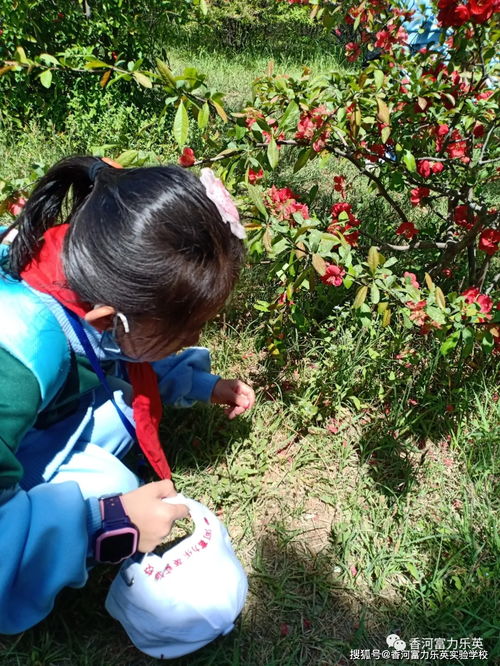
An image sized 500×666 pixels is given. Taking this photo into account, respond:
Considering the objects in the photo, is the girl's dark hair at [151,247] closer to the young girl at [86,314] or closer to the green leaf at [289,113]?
the young girl at [86,314]

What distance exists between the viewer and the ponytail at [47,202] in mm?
1094

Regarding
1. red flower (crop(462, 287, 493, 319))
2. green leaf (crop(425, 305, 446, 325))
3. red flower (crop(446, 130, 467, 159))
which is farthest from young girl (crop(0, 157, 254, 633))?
red flower (crop(446, 130, 467, 159))

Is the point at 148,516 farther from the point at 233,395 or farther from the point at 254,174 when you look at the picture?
Answer: the point at 254,174

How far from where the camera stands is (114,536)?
1097mm

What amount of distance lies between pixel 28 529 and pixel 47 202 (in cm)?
66

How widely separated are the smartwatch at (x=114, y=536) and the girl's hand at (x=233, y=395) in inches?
21.6

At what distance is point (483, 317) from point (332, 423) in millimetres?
636

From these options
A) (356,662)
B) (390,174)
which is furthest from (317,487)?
(390,174)

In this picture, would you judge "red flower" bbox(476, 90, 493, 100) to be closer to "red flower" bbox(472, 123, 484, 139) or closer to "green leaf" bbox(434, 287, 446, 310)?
"red flower" bbox(472, 123, 484, 139)

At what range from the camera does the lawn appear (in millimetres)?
1330

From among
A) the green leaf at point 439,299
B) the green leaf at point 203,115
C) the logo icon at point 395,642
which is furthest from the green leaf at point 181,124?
the logo icon at point 395,642

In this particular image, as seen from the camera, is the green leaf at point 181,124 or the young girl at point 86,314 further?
the green leaf at point 181,124

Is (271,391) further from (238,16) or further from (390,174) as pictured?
(238,16)

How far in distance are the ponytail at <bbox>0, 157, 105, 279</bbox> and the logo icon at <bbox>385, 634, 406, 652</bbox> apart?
1.26 m
